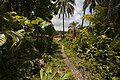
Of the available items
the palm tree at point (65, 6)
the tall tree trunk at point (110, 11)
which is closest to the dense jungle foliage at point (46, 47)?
the tall tree trunk at point (110, 11)

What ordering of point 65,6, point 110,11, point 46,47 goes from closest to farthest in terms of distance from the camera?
point 110,11
point 46,47
point 65,6

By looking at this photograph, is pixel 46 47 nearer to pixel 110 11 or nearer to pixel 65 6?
pixel 110 11

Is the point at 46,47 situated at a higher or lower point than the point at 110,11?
lower

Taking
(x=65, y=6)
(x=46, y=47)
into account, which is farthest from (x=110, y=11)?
(x=65, y=6)

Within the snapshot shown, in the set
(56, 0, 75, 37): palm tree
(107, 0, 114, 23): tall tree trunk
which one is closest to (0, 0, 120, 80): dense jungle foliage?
(107, 0, 114, 23): tall tree trunk

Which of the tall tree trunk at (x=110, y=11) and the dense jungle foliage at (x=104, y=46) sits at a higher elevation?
the tall tree trunk at (x=110, y=11)

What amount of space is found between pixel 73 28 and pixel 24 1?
17.6m

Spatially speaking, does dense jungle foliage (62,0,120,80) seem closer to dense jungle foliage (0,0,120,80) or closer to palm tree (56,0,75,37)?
dense jungle foliage (0,0,120,80)

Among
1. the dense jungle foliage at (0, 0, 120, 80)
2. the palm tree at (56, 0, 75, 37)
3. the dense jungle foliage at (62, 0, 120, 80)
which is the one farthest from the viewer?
the palm tree at (56, 0, 75, 37)

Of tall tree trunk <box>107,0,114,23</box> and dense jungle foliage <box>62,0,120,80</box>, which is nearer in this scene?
dense jungle foliage <box>62,0,120,80</box>

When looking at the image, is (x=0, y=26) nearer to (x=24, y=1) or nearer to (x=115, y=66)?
(x=115, y=66)

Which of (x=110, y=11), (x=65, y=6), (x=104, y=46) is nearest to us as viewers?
(x=104, y=46)

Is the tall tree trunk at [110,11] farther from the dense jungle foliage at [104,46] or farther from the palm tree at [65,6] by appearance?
the palm tree at [65,6]

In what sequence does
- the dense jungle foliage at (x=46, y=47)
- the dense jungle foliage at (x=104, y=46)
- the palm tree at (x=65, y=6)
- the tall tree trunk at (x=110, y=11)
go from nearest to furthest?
the dense jungle foliage at (x=46, y=47), the dense jungle foliage at (x=104, y=46), the tall tree trunk at (x=110, y=11), the palm tree at (x=65, y=6)
